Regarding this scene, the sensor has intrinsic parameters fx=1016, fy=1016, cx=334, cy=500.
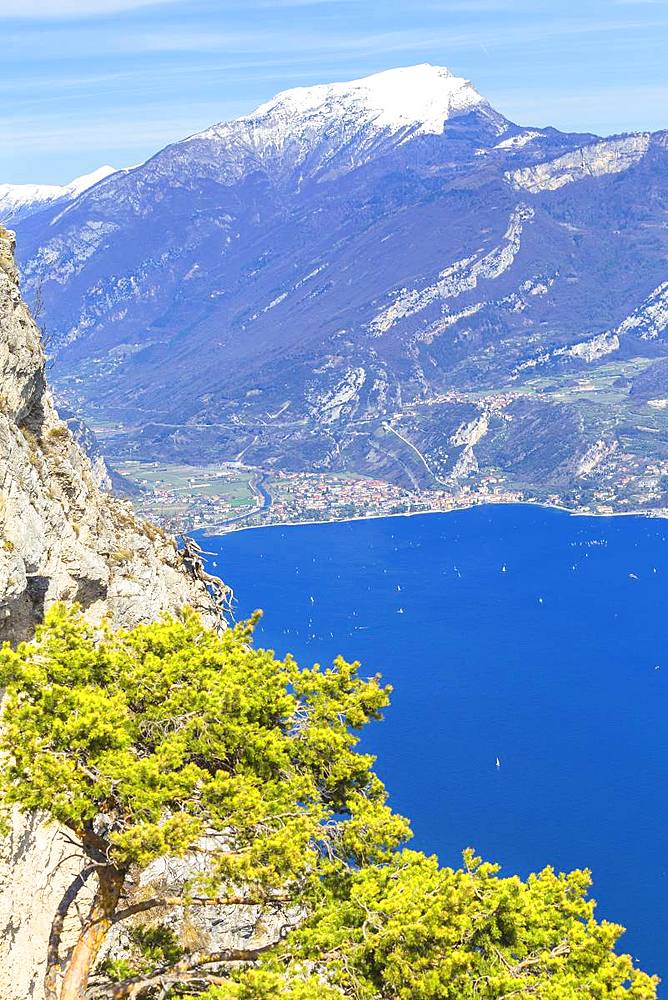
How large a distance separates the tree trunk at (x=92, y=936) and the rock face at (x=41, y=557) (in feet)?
2.24

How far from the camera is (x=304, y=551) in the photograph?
169125 millimetres

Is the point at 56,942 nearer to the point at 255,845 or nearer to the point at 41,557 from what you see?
the point at 255,845

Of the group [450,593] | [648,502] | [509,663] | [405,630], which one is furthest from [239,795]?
[648,502]

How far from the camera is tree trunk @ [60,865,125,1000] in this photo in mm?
12727

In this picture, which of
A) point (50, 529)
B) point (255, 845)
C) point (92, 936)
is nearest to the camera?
point (255, 845)

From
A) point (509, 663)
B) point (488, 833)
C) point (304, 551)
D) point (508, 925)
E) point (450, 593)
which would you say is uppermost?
point (304, 551)

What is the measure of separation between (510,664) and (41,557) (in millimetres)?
93735

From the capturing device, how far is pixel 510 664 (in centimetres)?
10775

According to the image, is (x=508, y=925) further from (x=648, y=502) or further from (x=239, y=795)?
(x=648, y=502)

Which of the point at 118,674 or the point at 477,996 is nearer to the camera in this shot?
the point at 477,996

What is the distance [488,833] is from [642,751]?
2290cm

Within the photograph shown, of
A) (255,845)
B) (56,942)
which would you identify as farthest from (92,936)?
(255,845)

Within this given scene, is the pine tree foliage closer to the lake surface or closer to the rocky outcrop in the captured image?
the rocky outcrop

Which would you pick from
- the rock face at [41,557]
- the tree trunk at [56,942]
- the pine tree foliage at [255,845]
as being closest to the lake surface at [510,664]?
the rock face at [41,557]
